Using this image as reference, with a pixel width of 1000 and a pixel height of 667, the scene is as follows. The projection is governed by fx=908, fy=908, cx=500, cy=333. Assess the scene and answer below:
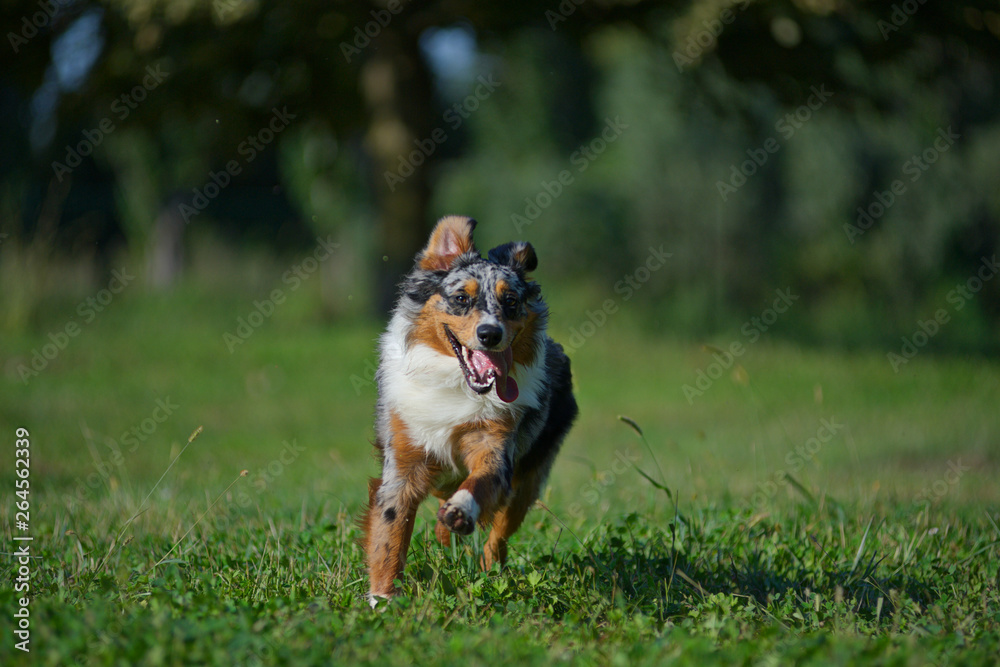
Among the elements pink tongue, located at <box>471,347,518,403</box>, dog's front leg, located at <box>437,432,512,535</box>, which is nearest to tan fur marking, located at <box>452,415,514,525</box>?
dog's front leg, located at <box>437,432,512,535</box>

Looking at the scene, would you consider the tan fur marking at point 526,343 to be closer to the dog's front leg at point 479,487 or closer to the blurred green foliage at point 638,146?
the dog's front leg at point 479,487

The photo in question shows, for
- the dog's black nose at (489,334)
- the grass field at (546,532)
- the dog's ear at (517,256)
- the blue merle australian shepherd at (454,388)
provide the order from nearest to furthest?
the grass field at (546,532) → the dog's black nose at (489,334) → the blue merle australian shepherd at (454,388) → the dog's ear at (517,256)

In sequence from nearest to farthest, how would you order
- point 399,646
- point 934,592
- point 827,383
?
1. point 399,646
2. point 934,592
3. point 827,383

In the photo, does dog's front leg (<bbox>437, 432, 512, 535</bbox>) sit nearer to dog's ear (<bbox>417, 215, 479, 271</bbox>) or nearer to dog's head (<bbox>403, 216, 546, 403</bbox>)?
dog's head (<bbox>403, 216, 546, 403</bbox>)

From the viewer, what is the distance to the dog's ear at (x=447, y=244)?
4.47 metres

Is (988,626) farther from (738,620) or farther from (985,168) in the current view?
(985,168)

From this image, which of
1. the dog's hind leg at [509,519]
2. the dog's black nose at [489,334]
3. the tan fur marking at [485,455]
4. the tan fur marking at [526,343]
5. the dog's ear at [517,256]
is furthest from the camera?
the dog's hind leg at [509,519]

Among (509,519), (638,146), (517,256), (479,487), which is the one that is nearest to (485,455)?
(479,487)

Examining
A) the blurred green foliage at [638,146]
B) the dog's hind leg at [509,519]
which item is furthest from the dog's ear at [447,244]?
the blurred green foliage at [638,146]

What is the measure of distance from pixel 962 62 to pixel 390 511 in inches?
444

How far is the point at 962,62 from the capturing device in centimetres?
1203

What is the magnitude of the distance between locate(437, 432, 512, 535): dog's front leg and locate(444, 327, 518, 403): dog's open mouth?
21 centimetres

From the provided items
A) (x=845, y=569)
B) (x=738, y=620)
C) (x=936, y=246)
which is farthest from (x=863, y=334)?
(x=738, y=620)

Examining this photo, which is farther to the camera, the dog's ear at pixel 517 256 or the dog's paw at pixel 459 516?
the dog's ear at pixel 517 256
